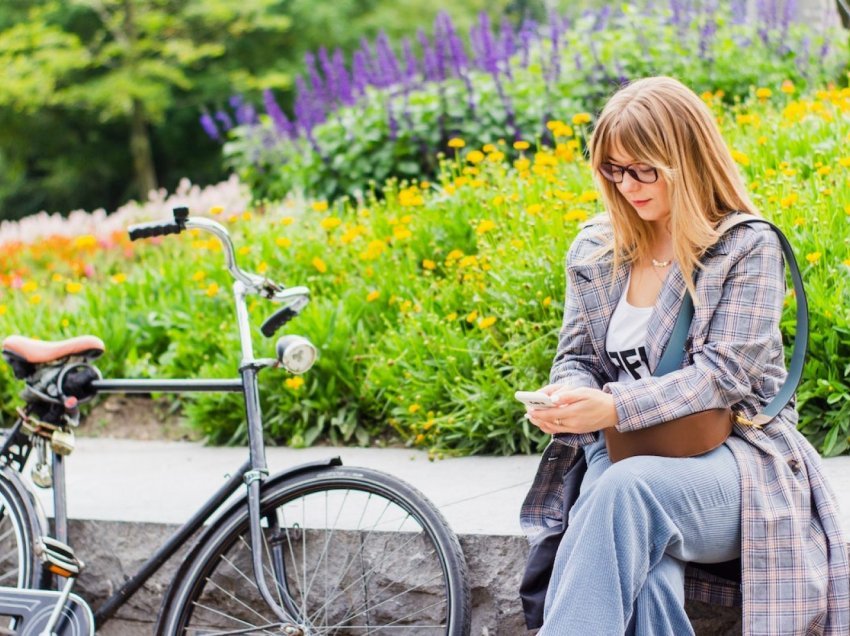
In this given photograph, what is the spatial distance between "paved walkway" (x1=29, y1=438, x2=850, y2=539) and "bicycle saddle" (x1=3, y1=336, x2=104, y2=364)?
22.7 inches

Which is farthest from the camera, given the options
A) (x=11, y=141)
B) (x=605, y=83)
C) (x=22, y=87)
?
(x=11, y=141)

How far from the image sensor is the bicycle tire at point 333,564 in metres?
2.85

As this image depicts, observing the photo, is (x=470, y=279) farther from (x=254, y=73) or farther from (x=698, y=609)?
(x=254, y=73)

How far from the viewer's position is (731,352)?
2348 millimetres

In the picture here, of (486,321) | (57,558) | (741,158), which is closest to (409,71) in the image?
(741,158)

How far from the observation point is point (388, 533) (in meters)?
3.04

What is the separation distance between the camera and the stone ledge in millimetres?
2914

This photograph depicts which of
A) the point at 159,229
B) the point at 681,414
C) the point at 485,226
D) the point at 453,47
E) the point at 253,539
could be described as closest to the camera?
the point at 681,414

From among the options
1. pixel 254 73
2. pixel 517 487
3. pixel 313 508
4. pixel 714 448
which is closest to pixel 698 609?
pixel 714 448

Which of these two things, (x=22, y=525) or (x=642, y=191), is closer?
(x=642, y=191)

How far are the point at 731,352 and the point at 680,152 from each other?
17.8 inches

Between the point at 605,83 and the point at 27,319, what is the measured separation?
353cm

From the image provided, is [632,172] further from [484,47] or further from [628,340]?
[484,47]

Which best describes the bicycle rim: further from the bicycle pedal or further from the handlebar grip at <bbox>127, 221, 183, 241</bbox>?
the handlebar grip at <bbox>127, 221, 183, 241</bbox>
